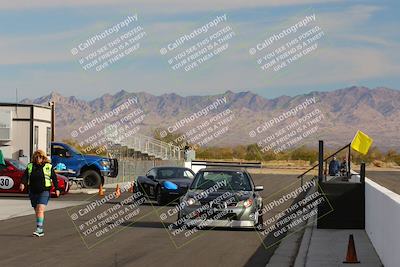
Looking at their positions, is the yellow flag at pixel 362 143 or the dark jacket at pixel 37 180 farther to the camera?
the yellow flag at pixel 362 143

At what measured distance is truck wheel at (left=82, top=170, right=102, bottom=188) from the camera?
41.4m

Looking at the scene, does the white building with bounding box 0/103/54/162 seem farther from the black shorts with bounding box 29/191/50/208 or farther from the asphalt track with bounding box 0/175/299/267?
the black shorts with bounding box 29/191/50/208

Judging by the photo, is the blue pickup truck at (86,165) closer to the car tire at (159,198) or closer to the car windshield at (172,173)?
the car windshield at (172,173)

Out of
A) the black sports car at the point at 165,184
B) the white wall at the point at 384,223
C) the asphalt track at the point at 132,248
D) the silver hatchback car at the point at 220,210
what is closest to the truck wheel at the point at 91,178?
the black sports car at the point at 165,184

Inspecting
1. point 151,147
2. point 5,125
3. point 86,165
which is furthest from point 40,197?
point 151,147

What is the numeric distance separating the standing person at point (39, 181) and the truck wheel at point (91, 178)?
75.3 ft

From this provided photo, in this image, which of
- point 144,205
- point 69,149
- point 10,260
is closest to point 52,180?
point 10,260

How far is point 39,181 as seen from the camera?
18.3 metres

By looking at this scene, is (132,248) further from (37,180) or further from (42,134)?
(42,134)

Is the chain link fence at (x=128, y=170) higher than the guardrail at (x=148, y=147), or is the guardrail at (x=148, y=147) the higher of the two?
the guardrail at (x=148, y=147)

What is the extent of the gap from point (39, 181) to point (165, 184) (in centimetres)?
1099

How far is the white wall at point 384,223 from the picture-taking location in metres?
12.1

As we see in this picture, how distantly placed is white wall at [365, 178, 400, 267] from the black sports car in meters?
10.5

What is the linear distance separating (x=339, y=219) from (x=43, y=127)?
30.9 metres
